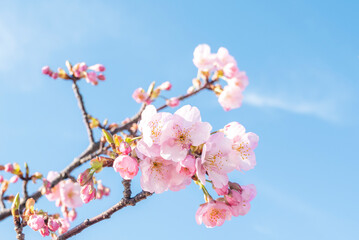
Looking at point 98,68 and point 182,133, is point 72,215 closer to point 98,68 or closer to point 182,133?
point 98,68

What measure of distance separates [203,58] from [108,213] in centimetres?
330

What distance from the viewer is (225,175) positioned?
1.95 meters

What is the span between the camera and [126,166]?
6.06ft

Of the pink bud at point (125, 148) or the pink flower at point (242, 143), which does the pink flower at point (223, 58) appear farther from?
the pink bud at point (125, 148)

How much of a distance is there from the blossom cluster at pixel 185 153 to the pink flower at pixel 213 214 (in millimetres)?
65

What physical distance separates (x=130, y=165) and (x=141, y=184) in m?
0.17

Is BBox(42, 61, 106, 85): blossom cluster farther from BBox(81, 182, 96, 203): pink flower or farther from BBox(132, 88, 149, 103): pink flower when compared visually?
BBox(81, 182, 96, 203): pink flower

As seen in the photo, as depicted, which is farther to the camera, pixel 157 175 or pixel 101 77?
pixel 101 77

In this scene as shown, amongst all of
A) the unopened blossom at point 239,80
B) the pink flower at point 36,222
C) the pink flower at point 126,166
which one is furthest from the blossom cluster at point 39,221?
the unopened blossom at point 239,80

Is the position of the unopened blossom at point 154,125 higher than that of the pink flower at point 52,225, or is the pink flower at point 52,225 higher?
the pink flower at point 52,225

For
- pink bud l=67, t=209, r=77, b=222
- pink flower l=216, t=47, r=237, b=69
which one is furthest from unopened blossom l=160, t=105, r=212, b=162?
pink bud l=67, t=209, r=77, b=222

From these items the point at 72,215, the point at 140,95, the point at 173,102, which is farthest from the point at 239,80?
the point at 72,215

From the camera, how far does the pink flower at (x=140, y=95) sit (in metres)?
5.51

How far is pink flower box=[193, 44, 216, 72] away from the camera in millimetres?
5008
